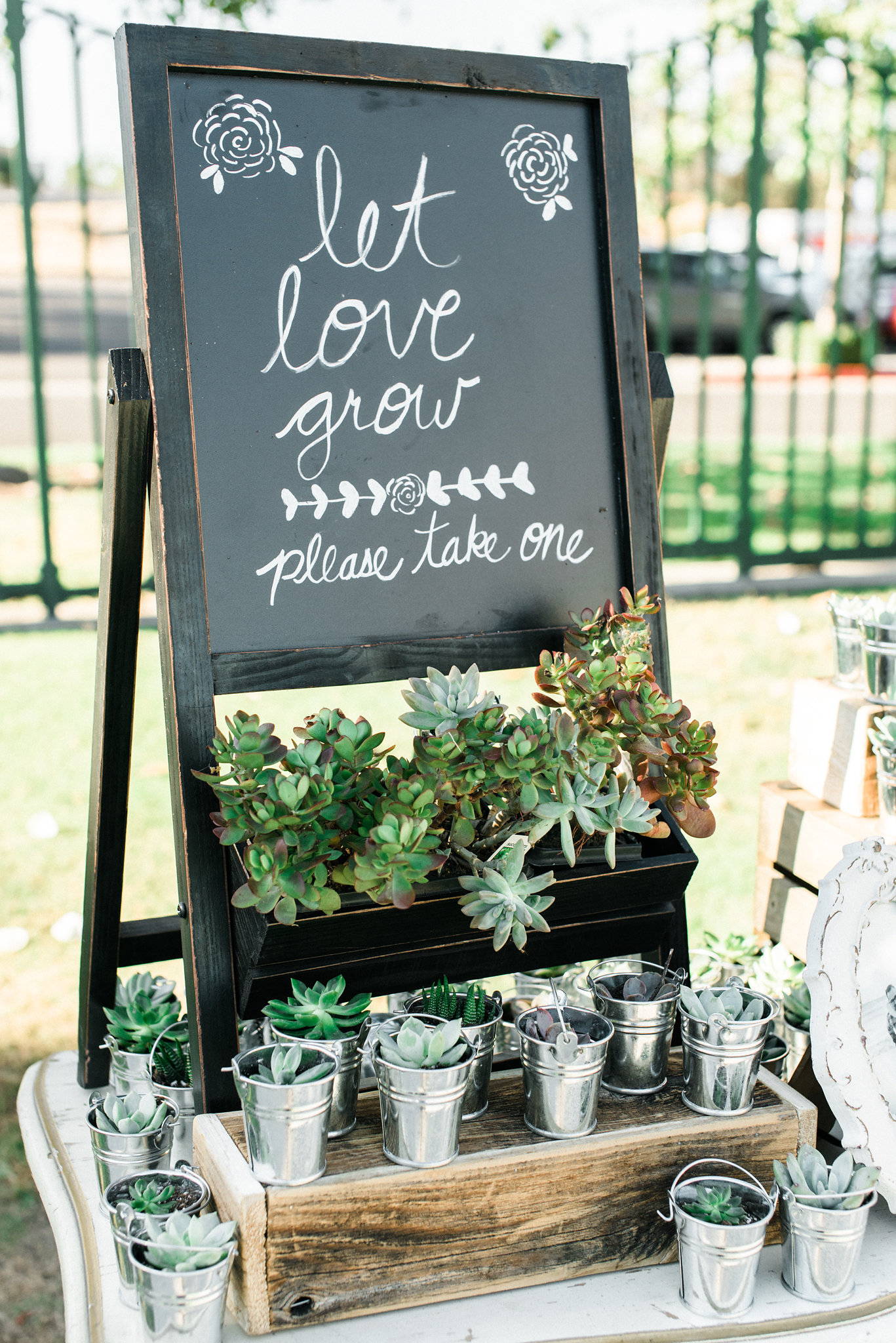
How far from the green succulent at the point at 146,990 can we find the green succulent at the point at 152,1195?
32cm

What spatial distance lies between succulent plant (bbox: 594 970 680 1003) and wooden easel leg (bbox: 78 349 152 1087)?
532 millimetres

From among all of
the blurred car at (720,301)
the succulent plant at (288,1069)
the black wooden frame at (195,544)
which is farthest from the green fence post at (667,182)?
the blurred car at (720,301)

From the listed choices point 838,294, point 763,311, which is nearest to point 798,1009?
point 838,294

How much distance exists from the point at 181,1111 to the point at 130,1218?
25 cm

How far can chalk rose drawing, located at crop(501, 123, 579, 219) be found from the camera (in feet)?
4.23

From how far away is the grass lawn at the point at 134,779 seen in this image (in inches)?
87.4

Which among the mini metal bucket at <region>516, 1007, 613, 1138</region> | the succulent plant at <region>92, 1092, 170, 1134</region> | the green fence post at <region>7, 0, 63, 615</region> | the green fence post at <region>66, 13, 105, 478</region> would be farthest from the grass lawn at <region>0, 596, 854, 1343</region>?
the mini metal bucket at <region>516, 1007, 613, 1138</region>

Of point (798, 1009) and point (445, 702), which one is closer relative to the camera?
point (445, 702)

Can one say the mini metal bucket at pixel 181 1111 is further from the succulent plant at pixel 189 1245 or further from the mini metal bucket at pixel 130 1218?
the succulent plant at pixel 189 1245

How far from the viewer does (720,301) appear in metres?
11.9

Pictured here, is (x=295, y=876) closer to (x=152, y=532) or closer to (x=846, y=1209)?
(x=152, y=532)

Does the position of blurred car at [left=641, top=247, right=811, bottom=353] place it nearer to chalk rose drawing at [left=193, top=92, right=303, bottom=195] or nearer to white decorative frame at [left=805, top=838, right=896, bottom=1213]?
chalk rose drawing at [left=193, top=92, right=303, bottom=195]

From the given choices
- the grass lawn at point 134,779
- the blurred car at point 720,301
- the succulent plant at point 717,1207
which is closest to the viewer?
the succulent plant at point 717,1207

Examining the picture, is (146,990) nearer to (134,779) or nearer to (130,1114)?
(130,1114)
